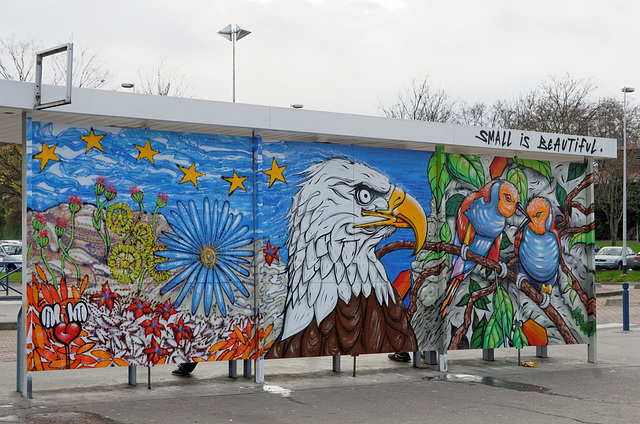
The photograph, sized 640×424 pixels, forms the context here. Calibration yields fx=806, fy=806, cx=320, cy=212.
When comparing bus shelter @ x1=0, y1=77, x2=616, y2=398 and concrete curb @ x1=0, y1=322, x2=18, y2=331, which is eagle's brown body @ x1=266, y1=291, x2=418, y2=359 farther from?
concrete curb @ x1=0, y1=322, x2=18, y2=331

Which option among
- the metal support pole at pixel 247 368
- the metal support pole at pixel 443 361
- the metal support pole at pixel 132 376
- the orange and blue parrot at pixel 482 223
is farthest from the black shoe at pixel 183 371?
the orange and blue parrot at pixel 482 223

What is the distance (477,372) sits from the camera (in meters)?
11.9

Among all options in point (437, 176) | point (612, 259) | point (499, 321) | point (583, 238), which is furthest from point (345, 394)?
point (612, 259)

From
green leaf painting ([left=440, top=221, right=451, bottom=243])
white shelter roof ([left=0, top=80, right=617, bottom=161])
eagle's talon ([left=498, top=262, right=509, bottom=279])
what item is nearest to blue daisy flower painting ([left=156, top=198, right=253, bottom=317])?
white shelter roof ([left=0, top=80, right=617, bottom=161])

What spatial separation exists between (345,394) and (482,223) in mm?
3664

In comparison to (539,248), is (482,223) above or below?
above

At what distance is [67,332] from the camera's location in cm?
906

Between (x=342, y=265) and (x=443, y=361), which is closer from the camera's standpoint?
(x=342, y=265)

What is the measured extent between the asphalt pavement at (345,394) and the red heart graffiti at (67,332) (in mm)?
670

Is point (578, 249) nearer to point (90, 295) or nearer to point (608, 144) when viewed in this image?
point (608, 144)

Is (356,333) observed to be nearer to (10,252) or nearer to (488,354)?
(488,354)

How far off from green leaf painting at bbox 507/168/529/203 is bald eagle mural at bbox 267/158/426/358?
184 centimetres

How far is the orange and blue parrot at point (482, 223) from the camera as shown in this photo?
38.9 feet

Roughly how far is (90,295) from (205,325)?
1.52 m
